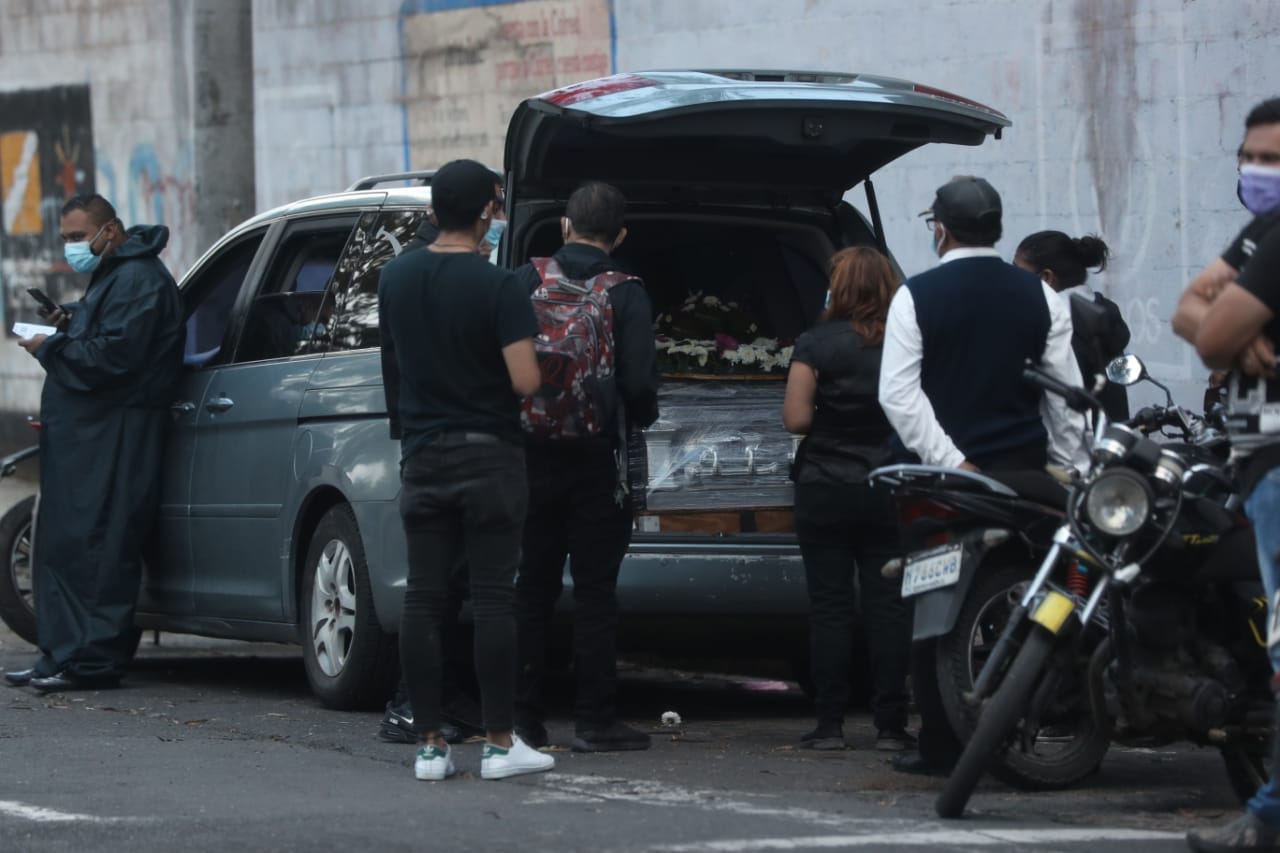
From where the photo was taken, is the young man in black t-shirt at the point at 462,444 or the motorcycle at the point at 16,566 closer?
the young man in black t-shirt at the point at 462,444

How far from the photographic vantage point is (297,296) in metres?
8.91

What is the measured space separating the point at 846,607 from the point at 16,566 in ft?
14.9

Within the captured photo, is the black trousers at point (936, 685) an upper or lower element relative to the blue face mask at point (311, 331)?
lower

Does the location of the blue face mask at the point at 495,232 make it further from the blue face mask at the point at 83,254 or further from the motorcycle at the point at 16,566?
the motorcycle at the point at 16,566

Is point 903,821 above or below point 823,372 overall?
below

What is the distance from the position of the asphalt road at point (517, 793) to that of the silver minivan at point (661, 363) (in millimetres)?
484

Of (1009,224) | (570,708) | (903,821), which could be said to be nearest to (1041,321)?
(903,821)

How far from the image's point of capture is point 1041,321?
663cm

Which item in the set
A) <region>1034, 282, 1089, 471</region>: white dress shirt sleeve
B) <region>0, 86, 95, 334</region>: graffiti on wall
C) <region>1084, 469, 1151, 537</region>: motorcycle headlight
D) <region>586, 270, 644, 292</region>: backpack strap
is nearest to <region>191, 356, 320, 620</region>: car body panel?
<region>586, 270, 644, 292</region>: backpack strap

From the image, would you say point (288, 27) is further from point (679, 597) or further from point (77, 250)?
point (679, 597)

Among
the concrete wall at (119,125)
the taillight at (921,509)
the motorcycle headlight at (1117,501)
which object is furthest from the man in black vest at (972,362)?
A: the concrete wall at (119,125)

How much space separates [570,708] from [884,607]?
1787mm

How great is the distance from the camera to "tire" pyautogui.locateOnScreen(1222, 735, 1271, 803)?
6.13m

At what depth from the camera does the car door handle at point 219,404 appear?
912 centimetres
